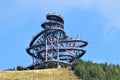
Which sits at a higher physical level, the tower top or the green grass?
the tower top

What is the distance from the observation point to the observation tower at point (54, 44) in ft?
449

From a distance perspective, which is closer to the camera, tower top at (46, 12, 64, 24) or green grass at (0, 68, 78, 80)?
green grass at (0, 68, 78, 80)

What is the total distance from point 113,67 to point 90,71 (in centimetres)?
1035

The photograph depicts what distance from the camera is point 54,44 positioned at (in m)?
139

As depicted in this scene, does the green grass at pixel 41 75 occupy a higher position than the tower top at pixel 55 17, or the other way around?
the tower top at pixel 55 17

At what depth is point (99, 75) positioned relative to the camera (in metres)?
108

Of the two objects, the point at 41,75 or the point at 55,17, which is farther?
the point at 55,17

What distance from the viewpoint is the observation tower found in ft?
449

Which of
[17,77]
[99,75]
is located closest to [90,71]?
[99,75]

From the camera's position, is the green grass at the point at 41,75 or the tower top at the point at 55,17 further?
the tower top at the point at 55,17

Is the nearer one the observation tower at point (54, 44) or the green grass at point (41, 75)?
the green grass at point (41, 75)

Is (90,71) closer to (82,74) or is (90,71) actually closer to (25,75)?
(82,74)

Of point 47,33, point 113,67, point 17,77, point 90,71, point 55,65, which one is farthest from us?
point 47,33

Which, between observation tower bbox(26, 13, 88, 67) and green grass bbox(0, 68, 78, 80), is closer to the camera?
green grass bbox(0, 68, 78, 80)
